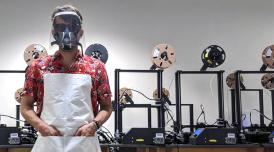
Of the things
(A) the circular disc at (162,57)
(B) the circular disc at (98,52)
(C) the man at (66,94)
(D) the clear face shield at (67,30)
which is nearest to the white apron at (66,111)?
(C) the man at (66,94)

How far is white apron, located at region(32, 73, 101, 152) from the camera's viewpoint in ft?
5.65

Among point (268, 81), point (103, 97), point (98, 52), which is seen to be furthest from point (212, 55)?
point (103, 97)

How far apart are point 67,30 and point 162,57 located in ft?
11.5

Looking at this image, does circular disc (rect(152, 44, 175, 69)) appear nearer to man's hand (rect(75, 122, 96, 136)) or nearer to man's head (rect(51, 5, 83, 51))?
man's head (rect(51, 5, 83, 51))

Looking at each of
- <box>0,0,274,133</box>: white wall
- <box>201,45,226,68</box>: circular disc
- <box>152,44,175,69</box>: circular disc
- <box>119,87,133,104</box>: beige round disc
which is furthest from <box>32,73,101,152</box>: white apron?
<box>0,0,274,133</box>: white wall

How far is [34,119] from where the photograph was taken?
1732mm

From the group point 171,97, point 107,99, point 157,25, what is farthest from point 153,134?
point 157,25

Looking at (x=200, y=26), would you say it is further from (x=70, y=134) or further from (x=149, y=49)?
(x=70, y=134)

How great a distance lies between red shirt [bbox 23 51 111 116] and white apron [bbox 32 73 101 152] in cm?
4

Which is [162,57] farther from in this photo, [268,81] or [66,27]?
[66,27]

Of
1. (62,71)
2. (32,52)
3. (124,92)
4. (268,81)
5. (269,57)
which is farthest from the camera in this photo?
(268,81)

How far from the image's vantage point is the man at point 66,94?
1725 millimetres

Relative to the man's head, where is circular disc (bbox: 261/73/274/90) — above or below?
below

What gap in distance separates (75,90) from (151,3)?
5.00m
